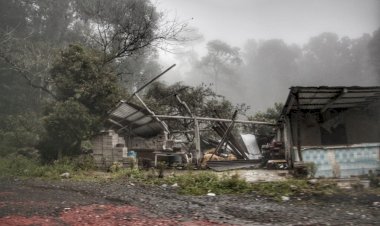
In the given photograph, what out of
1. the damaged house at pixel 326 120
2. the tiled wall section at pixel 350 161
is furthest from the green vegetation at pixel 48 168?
the tiled wall section at pixel 350 161

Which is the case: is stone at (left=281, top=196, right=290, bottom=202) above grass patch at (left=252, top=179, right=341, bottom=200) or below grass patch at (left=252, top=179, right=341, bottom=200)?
below

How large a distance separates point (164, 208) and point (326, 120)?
9572 mm

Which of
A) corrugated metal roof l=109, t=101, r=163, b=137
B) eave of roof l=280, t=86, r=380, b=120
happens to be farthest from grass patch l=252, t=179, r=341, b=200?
corrugated metal roof l=109, t=101, r=163, b=137

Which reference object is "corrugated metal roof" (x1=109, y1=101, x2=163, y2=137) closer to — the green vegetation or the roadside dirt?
the green vegetation

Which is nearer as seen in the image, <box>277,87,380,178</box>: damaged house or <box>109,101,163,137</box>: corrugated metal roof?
<box>277,87,380,178</box>: damaged house

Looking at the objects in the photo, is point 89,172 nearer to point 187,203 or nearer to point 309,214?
point 187,203

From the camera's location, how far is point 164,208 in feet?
23.9

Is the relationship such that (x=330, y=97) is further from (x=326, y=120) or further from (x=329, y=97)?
(x=326, y=120)

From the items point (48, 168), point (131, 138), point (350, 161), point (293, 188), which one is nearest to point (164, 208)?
point (293, 188)

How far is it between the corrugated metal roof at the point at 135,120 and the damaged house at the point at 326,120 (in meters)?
5.70

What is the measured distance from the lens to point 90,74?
16719 mm

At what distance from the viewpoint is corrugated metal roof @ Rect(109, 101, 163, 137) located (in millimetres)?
15663

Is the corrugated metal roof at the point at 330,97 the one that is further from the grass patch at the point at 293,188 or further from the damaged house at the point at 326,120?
the grass patch at the point at 293,188

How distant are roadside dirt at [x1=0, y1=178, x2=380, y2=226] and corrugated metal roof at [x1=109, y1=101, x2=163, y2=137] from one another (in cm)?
631
